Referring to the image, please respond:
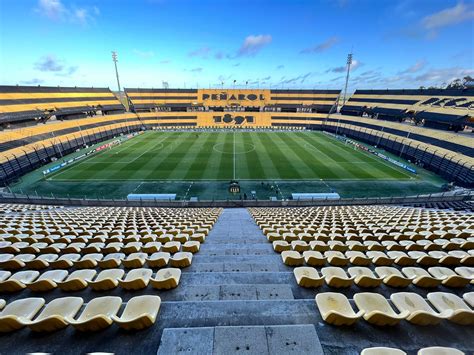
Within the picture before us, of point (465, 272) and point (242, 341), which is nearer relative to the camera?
point (242, 341)

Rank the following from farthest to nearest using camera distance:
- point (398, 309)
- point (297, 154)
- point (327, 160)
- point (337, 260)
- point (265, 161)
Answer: point (297, 154) → point (327, 160) → point (265, 161) → point (337, 260) → point (398, 309)

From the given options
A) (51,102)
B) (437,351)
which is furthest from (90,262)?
(51,102)

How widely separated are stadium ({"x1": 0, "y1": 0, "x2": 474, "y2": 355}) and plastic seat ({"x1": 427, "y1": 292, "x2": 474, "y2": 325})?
3cm

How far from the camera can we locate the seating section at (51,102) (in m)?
44.9

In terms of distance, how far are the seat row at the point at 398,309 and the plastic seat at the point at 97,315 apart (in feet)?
13.2

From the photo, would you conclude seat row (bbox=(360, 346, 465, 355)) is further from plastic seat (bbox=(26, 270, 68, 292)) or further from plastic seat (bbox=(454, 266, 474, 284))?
plastic seat (bbox=(26, 270, 68, 292))

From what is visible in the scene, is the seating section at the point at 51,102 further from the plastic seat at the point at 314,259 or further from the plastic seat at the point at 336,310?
the plastic seat at the point at 336,310

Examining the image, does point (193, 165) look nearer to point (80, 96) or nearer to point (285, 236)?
point (285, 236)

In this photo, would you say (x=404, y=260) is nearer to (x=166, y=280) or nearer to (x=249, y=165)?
(x=166, y=280)

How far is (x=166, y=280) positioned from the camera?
548 cm

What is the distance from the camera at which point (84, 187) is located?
30.2m

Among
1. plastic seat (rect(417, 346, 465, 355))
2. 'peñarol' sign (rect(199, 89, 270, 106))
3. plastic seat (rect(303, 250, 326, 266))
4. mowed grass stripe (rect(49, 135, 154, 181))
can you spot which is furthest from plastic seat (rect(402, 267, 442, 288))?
'peñarol' sign (rect(199, 89, 270, 106))

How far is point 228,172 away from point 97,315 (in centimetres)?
3165

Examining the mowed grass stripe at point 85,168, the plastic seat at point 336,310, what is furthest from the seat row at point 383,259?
the mowed grass stripe at point 85,168
